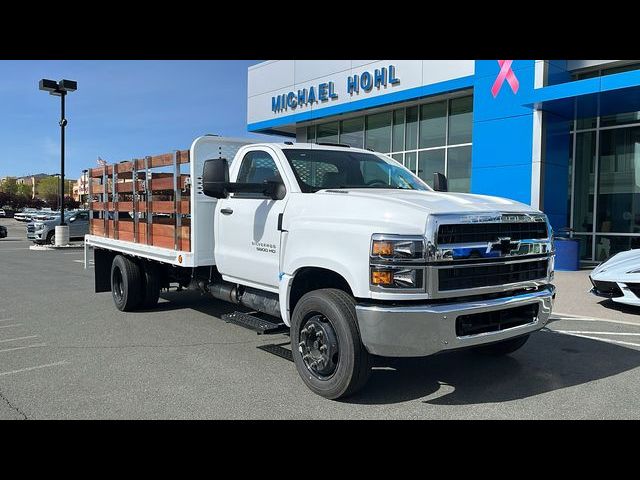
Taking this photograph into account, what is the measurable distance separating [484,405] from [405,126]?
52.7 feet

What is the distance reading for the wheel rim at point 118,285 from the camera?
820 cm

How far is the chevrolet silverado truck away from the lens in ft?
12.6

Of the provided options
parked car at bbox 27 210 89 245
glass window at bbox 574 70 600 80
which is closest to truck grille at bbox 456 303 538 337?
glass window at bbox 574 70 600 80

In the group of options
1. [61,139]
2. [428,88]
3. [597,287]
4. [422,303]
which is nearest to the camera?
[422,303]

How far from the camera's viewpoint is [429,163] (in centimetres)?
1853

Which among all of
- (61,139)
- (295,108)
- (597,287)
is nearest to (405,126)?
(295,108)

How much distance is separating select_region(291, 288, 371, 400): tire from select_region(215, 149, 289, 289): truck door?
0.75 metres

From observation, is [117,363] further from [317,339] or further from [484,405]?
[484,405]

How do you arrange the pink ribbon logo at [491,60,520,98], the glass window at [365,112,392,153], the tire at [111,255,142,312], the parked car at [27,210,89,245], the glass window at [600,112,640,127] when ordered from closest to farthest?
the tire at [111,255,142,312], the pink ribbon logo at [491,60,520,98], the glass window at [600,112,640,127], the glass window at [365,112,392,153], the parked car at [27,210,89,245]

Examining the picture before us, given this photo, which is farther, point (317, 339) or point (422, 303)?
point (317, 339)

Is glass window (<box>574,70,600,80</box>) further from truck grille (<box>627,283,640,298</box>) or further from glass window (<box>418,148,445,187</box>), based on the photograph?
truck grille (<box>627,283,640,298</box>)

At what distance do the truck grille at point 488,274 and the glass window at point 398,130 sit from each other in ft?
50.4

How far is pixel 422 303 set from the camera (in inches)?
152
